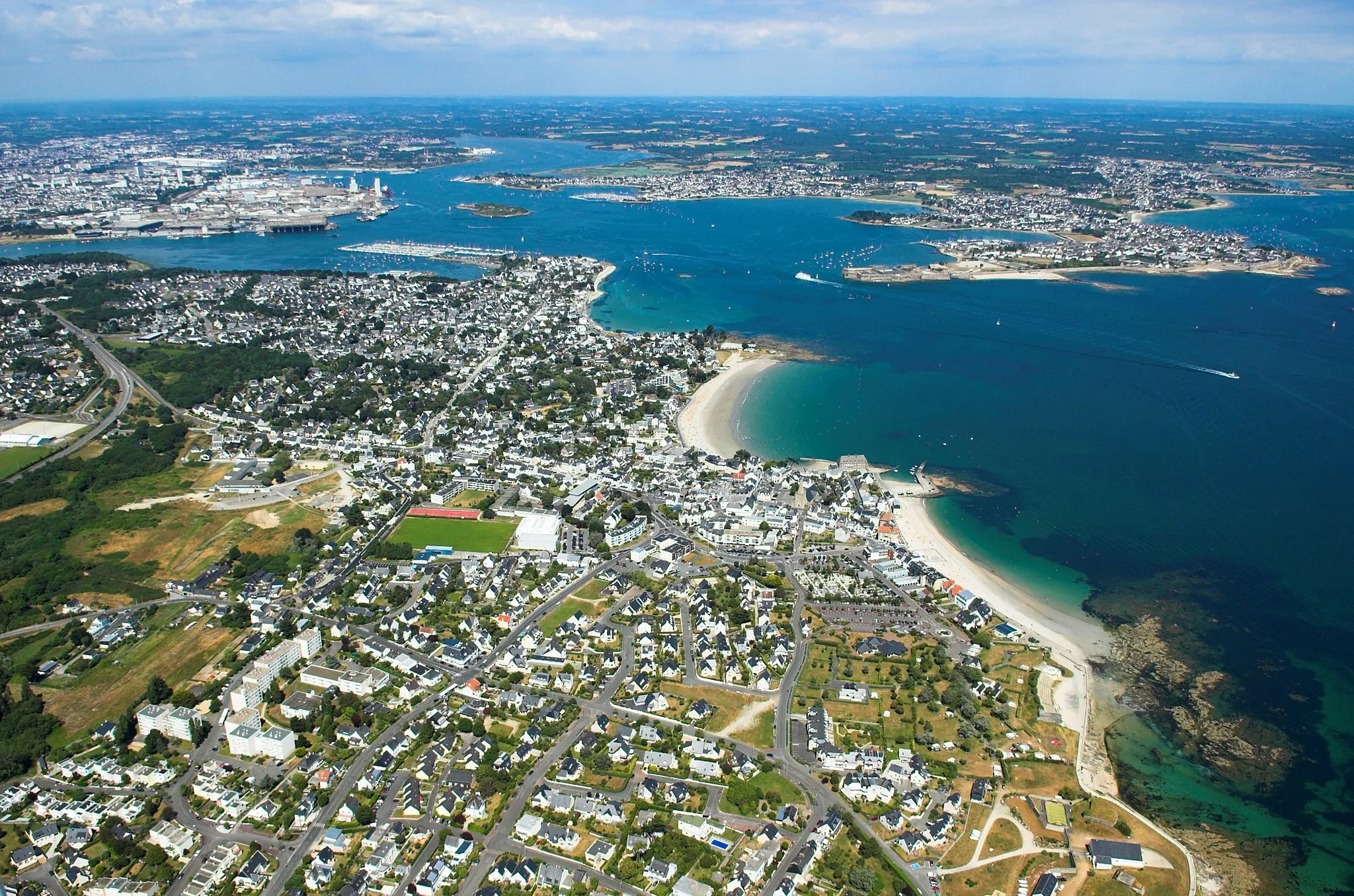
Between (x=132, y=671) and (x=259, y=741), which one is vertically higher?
(x=259, y=741)

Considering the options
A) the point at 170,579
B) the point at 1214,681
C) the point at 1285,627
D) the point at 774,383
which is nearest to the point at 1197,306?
the point at 774,383

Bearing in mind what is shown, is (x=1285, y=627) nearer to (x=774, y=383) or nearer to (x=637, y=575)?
(x=637, y=575)

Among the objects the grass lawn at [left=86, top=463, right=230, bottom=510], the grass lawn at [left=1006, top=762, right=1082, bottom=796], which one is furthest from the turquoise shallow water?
the grass lawn at [left=86, top=463, right=230, bottom=510]

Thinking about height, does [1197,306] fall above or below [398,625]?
above

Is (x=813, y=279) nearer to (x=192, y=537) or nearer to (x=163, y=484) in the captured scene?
(x=163, y=484)

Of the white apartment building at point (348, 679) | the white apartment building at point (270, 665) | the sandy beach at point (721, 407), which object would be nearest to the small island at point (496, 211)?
the sandy beach at point (721, 407)

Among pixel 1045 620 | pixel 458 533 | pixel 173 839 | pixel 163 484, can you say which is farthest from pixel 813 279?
pixel 173 839

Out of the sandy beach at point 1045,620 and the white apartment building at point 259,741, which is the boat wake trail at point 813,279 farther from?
the white apartment building at point 259,741
